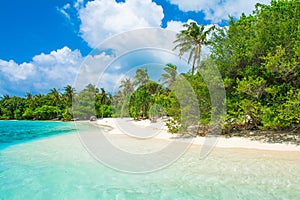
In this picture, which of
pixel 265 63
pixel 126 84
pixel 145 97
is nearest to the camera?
pixel 265 63

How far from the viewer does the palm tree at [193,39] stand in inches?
961

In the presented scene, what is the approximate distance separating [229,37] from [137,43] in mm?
5631

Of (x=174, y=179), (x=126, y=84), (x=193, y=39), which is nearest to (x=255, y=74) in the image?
(x=174, y=179)

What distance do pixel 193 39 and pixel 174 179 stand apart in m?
21.7

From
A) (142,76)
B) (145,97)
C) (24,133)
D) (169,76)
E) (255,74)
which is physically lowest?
(24,133)

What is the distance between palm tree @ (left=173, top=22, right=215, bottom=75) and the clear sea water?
17949 millimetres

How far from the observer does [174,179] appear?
20.5 feet

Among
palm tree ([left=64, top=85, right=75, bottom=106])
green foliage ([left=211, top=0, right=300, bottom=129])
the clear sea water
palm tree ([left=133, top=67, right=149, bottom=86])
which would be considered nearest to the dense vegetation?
green foliage ([left=211, top=0, right=300, bottom=129])

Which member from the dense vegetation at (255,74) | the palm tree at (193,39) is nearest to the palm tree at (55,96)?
the palm tree at (193,39)

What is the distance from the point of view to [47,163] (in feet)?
29.2

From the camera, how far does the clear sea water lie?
5.19 meters

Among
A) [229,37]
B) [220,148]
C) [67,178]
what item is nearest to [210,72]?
[229,37]

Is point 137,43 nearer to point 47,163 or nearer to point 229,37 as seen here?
point 229,37

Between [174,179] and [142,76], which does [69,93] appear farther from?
[174,179]
